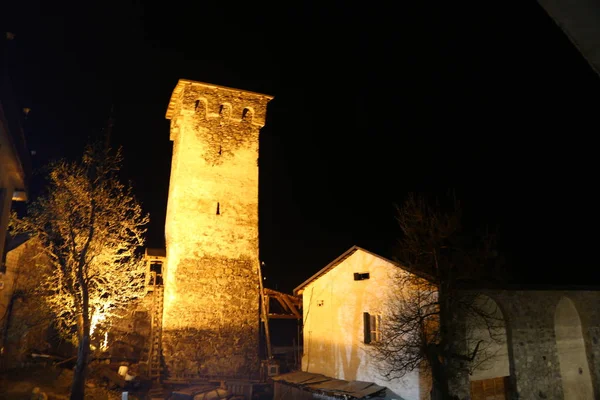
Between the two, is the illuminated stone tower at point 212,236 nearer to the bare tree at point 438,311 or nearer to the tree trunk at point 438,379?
the bare tree at point 438,311

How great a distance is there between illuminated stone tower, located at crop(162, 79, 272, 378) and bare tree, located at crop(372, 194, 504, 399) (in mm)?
6475

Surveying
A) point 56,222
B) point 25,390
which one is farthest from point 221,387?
point 56,222

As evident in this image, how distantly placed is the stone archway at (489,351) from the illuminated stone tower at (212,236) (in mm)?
8477

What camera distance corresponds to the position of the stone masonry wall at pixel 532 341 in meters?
12.4

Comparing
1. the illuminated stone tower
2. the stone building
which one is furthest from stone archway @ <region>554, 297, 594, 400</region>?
the illuminated stone tower

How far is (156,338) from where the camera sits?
15.5 m

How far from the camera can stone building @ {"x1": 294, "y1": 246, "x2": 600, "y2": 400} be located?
39.9ft

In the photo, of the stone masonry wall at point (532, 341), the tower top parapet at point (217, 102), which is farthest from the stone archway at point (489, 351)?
the tower top parapet at point (217, 102)

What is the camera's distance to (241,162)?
58.9 ft

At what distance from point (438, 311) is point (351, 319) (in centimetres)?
402

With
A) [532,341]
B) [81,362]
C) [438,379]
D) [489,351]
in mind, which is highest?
[532,341]

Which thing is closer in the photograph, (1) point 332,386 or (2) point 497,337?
(2) point 497,337

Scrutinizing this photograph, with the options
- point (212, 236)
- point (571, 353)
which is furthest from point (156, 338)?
point (571, 353)

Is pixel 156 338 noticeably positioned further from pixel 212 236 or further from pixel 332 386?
pixel 332 386
